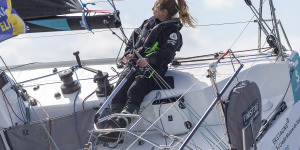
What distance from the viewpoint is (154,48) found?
3225 millimetres

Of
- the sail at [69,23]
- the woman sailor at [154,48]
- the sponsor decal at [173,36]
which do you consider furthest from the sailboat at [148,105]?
the sponsor decal at [173,36]

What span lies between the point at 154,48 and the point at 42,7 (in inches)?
34.2

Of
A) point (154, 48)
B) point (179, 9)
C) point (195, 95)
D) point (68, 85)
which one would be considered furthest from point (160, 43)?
point (68, 85)

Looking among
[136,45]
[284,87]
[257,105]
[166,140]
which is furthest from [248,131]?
[136,45]

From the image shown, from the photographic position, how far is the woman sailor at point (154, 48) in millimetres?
3014

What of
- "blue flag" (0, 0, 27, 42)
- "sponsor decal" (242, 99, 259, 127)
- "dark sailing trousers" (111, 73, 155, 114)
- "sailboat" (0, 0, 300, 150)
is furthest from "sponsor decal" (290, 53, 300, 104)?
"blue flag" (0, 0, 27, 42)

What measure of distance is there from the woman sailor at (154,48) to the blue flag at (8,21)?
31.7 inches

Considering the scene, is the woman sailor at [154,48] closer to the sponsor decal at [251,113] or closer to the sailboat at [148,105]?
the sailboat at [148,105]

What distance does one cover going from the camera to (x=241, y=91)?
87.8 inches

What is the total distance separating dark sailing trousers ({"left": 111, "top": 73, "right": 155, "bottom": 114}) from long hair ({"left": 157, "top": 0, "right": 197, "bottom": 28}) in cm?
54

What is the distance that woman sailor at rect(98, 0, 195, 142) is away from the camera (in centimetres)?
301

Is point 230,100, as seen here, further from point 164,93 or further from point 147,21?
point 147,21

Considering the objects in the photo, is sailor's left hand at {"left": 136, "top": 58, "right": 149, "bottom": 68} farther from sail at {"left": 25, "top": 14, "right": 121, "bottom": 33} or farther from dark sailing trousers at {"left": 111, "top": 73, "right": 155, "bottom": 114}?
sail at {"left": 25, "top": 14, "right": 121, "bottom": 33}

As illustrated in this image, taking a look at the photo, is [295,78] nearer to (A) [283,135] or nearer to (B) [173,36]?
(A) [283,135]
